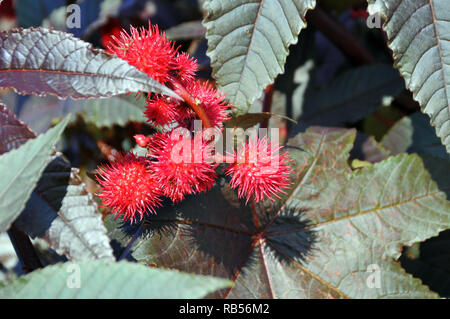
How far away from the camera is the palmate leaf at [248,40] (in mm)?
965

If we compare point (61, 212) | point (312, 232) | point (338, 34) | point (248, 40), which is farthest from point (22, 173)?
point (338, 34)

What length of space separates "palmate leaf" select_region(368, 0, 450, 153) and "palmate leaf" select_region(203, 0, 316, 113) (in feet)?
0.67

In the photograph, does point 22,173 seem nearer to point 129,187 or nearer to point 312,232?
point 129,187

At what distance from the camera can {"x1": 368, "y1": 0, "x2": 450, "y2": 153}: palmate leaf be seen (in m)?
0.97

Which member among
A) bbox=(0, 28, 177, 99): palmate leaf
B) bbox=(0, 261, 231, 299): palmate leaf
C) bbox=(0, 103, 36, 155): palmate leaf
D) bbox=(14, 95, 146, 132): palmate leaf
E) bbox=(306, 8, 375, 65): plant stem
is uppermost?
bbox=(306, 8, 375, 65): plant stem

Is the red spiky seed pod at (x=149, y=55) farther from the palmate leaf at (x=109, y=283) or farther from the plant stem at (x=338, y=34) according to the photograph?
the plant stem at (x=338, y=34)

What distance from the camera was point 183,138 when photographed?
0.91 meters

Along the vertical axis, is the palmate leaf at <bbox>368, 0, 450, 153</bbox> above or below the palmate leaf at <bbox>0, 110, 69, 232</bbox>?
above

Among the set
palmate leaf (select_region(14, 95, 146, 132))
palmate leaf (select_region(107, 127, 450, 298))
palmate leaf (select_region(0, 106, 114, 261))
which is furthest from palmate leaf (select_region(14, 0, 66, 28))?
palmate leaf (select_region(107, 127, 450, 298))

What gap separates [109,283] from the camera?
732mm

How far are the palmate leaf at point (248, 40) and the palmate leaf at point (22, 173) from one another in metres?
0.39

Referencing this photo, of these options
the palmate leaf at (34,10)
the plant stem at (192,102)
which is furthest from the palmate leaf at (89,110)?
the plant stem at (192,102)

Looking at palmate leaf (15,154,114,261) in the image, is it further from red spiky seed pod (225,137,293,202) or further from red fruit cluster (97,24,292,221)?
red spiky seed pod (225,137,293,202)
